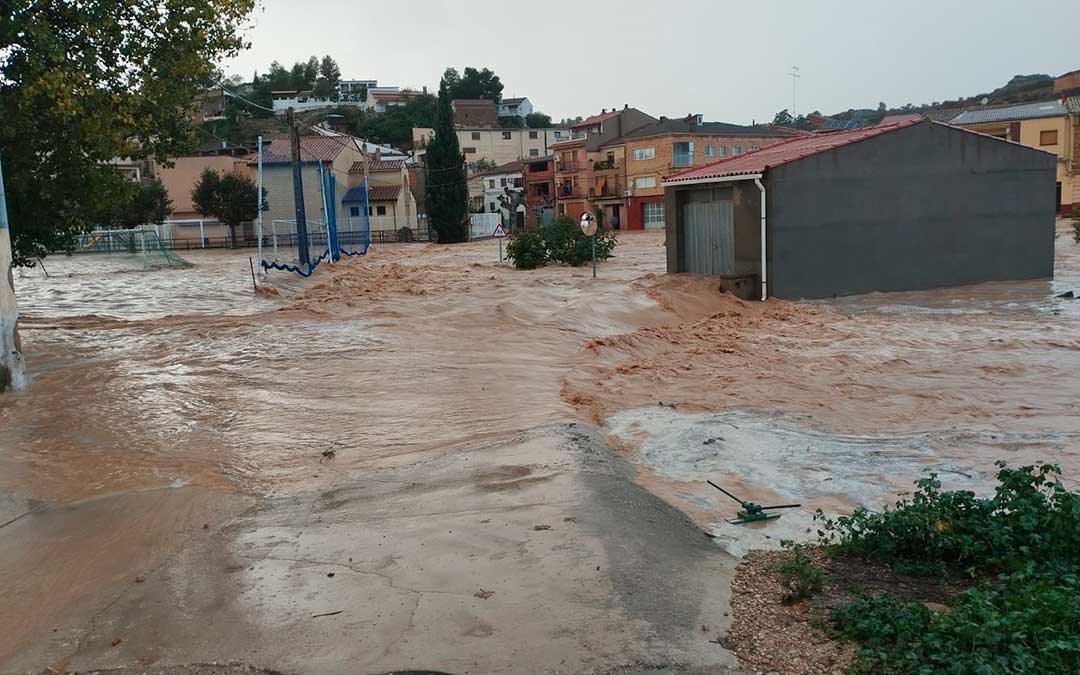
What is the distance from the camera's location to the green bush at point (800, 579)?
5309mm

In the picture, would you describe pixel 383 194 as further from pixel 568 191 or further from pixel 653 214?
pixel 653 214

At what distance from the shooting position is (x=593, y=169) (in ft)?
236

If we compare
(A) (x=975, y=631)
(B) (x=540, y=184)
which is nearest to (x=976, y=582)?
(A) (x=975, y=631)

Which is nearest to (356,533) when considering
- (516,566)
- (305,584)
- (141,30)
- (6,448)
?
(305,584)

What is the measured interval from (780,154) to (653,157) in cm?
4454

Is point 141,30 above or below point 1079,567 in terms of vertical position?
above

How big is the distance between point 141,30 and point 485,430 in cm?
883

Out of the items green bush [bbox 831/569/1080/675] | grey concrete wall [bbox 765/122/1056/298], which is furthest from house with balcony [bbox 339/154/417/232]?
green bush [bbox 831/569/1080/675]

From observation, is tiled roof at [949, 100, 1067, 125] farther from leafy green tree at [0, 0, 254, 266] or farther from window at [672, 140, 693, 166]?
leafy green tree at [0, 0, 254, 266]

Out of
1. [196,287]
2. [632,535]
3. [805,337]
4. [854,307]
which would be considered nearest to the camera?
[632,535]

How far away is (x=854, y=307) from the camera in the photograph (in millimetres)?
21734

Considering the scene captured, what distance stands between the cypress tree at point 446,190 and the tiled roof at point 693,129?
1797 centimetres

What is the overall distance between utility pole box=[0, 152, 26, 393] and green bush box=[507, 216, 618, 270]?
19.9 meters

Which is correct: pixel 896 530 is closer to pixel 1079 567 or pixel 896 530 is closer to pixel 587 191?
pixel 1079 567
